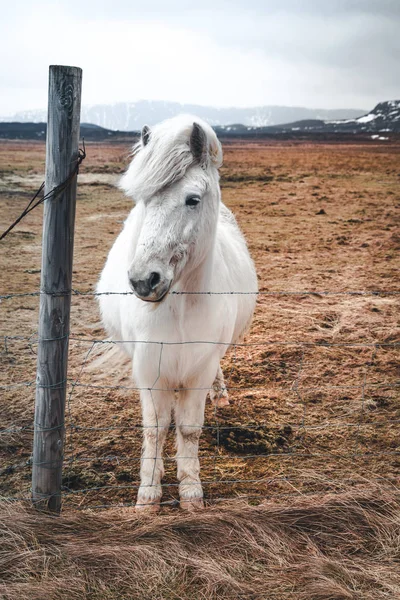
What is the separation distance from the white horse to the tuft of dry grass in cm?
37

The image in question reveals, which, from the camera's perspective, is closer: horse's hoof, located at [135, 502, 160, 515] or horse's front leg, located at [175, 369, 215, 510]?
horse's hoof, located at [135, 502, 160, 515]

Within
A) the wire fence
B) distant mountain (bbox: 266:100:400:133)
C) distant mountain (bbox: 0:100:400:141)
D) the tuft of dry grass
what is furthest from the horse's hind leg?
distant mountain (bbox: 266:100:400:133)

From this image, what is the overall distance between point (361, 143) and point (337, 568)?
112ft

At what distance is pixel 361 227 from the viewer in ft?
32.1

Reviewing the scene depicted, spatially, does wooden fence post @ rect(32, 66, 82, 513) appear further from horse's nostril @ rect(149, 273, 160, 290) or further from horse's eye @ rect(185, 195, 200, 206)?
horse's eye @ rect(185, 195, 200, 206)

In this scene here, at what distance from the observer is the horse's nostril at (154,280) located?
2.02m

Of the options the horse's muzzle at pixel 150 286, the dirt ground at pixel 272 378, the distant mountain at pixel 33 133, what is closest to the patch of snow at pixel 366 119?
the distant mountain at pixel 33 133

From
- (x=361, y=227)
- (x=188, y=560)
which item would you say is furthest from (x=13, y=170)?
(x=188, y=560)

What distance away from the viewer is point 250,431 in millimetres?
3510

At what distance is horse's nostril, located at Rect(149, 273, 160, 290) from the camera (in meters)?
2.02

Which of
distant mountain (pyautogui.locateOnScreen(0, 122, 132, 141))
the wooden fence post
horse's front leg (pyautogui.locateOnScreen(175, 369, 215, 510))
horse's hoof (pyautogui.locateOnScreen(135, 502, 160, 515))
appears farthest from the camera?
distant mountain (pyautogui.locateOnScreen(0, 122, 132, 141))

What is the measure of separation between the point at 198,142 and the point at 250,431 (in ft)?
6.77

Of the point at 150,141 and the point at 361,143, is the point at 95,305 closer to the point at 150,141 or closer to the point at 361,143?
the point at 150,141

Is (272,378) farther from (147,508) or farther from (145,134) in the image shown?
(145,134)
